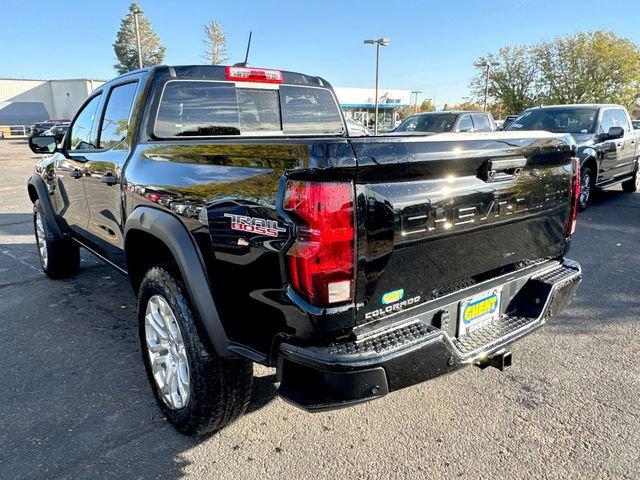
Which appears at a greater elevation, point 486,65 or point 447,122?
point 486,65

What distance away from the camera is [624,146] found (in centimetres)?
979

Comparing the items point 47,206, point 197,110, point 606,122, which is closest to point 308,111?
point 197,110

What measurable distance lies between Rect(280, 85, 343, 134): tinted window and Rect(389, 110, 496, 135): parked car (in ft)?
26.6

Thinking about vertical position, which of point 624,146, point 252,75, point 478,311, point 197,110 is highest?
point 252,75

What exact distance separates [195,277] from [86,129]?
2.66m

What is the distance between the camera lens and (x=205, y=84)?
3328 millimetres

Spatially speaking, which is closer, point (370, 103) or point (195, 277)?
point (195, 277)

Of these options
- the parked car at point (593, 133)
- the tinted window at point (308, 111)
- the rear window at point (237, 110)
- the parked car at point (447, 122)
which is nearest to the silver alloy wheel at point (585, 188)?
the parked car at point (593, 133)

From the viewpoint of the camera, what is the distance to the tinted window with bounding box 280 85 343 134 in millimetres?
3809

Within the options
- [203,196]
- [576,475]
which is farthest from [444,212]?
[576,475]

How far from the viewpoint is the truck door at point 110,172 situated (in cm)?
322

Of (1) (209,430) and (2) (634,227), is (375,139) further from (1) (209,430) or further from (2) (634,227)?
(2) (634,227)

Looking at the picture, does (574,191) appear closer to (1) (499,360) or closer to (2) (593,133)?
(1) (499,360)

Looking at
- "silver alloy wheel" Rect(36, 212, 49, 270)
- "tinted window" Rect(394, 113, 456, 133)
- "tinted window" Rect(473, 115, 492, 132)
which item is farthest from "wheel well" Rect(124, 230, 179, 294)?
"tinted window" Rect(473, 115, 492, 132)
